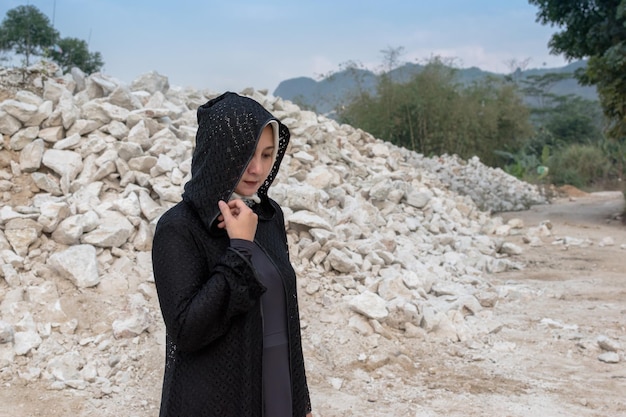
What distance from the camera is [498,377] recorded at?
13.7 feet

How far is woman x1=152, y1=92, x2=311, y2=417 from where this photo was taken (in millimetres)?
1351

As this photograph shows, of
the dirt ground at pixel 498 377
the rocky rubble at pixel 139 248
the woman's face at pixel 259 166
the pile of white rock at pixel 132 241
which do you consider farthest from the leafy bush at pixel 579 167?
the woman's face at pixel 259 166

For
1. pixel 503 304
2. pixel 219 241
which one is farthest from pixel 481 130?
pixel 219 241

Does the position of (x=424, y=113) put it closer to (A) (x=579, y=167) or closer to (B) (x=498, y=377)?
(A) (x=579, y=167)

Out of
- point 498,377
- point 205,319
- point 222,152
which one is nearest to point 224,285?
point 205,319

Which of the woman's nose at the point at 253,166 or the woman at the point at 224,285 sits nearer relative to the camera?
the woman at the point at 224,285

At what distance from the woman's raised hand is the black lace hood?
4 cm

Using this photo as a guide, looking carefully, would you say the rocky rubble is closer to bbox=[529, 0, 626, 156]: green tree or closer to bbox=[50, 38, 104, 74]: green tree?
bbox=[529, 0, 626, 156]: green tree

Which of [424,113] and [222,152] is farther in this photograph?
[424,113]

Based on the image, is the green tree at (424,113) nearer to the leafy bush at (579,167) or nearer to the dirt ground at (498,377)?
the leafy bush at (579,167)

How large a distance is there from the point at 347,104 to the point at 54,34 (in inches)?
330

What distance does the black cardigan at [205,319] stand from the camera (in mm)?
1338

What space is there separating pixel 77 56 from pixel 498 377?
11312 mm

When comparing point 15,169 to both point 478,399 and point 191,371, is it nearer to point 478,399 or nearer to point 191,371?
point 478,399
